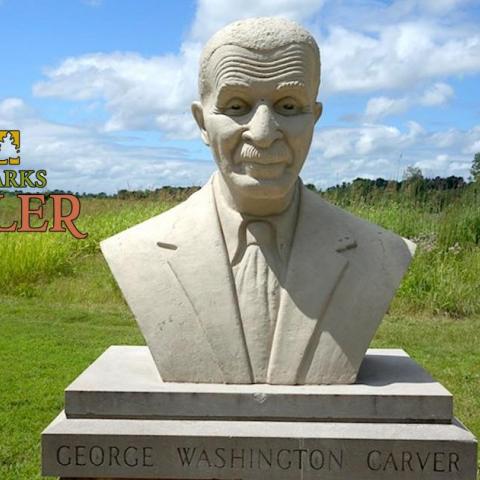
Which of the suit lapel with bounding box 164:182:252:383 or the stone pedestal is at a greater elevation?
the suit lapel with bounding box 164:182:252:383

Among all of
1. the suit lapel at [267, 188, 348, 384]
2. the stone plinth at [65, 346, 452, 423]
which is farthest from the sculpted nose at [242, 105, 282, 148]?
the stone plinth at [65, 346, 452, 423]

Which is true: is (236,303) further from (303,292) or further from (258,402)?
(258,402)

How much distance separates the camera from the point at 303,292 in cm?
338

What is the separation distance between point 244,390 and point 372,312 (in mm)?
681

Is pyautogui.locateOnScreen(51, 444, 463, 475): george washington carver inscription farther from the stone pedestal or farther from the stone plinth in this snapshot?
the stone plinth

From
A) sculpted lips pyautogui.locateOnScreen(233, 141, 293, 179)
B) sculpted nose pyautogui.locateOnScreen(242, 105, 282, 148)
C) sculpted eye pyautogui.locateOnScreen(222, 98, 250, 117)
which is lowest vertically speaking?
sculpted lips pyautogui.locateOnScreen(233, 141, 293, 179)

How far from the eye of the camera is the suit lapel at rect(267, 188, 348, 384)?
3324 millimetres

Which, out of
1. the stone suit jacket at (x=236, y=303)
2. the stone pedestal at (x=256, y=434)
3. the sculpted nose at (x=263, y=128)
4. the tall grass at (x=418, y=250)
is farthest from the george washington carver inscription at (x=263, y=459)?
the tall grass at (x=418, y=250)

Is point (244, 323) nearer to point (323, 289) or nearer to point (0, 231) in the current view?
point (323, 289)

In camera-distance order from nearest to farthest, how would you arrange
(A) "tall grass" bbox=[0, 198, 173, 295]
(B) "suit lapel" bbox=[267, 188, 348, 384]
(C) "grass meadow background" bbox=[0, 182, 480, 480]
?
(B) "suit lapel" bbox=[267, 188, 348, 384]
(C) "grass meadow background" bbox=[0, 182, 480, 480]
(A) "tall grass" bbox=[0, 198, 173, 295]

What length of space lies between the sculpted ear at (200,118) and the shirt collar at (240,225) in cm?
29

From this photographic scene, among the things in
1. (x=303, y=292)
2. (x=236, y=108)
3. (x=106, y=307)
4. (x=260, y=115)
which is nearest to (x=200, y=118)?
(x=236, y=108)

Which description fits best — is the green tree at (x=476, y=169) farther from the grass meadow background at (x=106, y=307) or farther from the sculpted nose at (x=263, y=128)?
the sculpted nose at (x=263, y=128)

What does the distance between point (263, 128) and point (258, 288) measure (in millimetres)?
736
